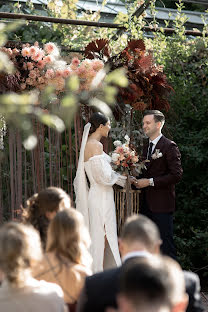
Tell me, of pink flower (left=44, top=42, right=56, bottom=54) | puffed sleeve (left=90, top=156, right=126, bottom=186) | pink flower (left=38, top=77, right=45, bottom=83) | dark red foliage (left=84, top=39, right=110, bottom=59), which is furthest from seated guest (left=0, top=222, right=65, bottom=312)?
dark red foliage (left=84, top=39, right=110, bottom=59)

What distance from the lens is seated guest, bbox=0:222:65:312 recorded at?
2605 mm

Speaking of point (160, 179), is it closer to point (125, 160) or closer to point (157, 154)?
point (157, 154)

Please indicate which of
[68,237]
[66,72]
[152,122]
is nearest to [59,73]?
[66,72]

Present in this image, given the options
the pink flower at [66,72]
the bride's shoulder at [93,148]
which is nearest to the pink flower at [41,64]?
the pink flower at [66,72]

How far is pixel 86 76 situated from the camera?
559cm

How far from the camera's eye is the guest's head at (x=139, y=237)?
9.03 feet

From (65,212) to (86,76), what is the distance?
2722mm

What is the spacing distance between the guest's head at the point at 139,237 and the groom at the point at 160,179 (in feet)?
9.74

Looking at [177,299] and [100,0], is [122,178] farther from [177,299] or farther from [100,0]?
[100,0]

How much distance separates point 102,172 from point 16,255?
10.4ft

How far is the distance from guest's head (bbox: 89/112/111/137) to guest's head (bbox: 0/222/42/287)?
3217 millimetres

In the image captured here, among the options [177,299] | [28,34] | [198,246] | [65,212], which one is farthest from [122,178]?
[28,34]

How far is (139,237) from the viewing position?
9.02ft

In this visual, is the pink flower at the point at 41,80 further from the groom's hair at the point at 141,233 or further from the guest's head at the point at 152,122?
the groom's hair at the point at 141,233
